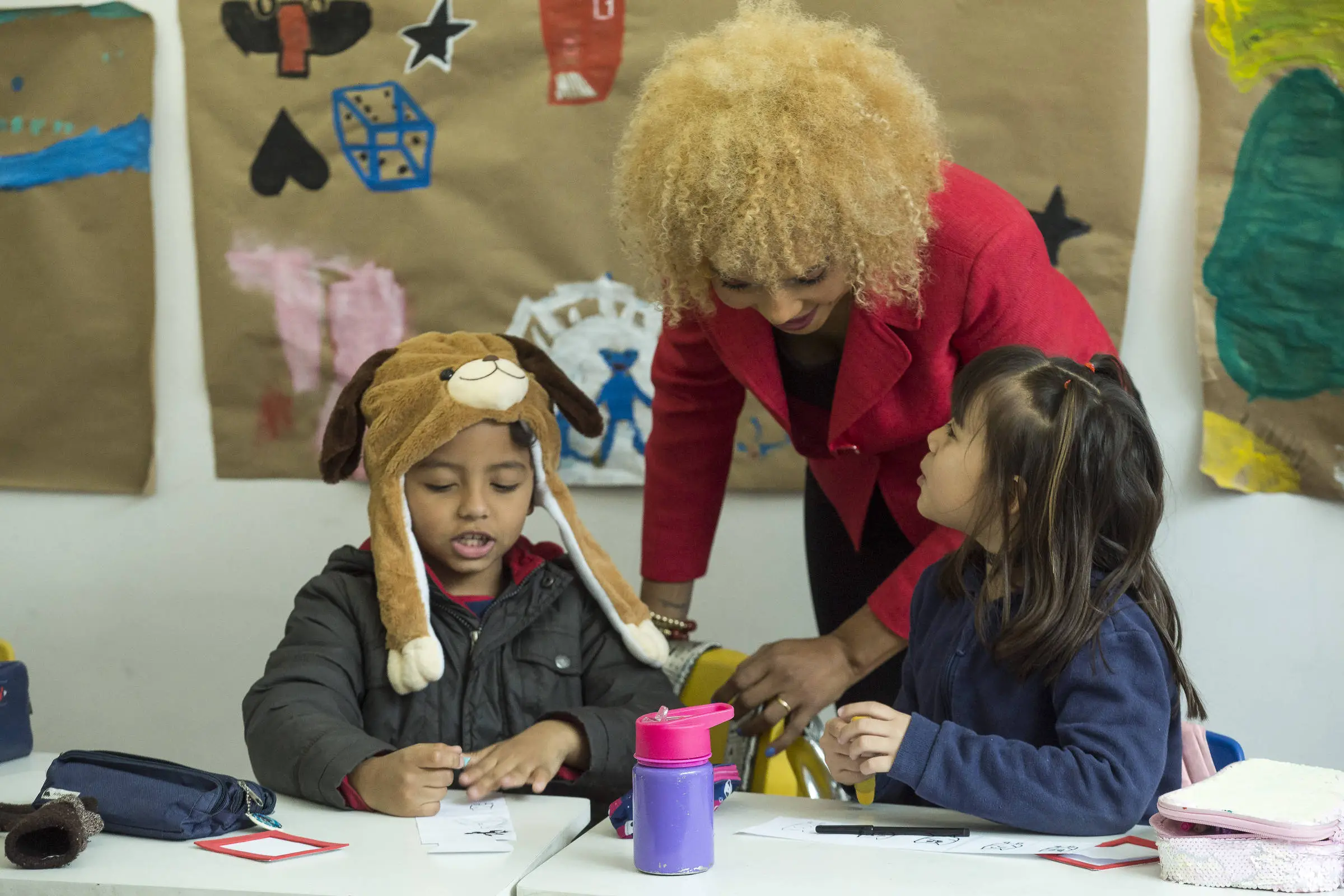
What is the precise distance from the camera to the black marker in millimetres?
1120

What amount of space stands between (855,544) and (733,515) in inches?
23.7

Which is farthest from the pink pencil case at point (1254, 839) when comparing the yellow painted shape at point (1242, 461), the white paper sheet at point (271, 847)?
the yellow painted shape at point (1242, 461)

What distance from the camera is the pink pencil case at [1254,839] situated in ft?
3.15

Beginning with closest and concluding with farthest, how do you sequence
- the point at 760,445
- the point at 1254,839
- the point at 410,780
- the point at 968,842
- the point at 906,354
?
the point at 1254,839, the point at 968,842, the point at 410,780, the point at 906,354, the point at 760,445

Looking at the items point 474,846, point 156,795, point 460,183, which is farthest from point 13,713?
point 460,183

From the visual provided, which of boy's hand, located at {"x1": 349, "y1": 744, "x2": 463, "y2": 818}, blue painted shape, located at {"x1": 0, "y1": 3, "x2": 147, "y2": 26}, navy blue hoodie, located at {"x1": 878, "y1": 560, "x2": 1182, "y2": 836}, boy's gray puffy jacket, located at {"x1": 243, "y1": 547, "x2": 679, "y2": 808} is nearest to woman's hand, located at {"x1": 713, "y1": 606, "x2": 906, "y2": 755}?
boy's gray puffy jacket, located at {"x1": 243, "y1": 547, "x2": 679, "y2": 808}

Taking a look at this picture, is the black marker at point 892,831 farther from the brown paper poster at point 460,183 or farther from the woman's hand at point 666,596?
the brown paper poster at point 460,183

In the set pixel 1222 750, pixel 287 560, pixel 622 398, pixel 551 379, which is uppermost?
pixel 551 379

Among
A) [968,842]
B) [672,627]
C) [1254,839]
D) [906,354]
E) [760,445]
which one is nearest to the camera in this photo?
[1254,839]

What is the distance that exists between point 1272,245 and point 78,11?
2270mm

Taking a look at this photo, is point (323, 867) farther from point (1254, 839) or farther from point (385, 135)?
point (385, 135)

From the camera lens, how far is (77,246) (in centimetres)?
253

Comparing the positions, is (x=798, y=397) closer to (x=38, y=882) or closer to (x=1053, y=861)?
(x=1053, y=861)

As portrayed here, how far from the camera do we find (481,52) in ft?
7.67
